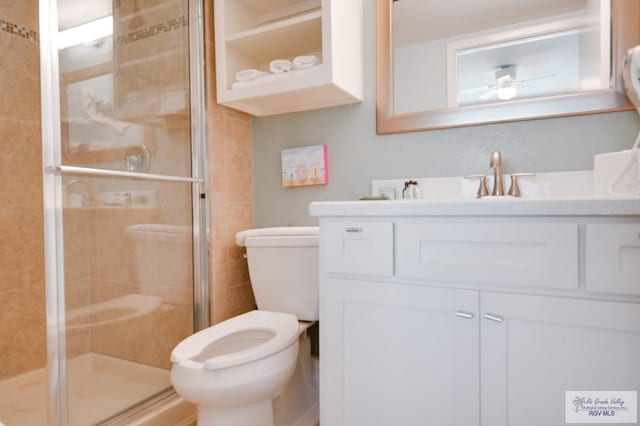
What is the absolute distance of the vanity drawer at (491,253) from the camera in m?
0.81

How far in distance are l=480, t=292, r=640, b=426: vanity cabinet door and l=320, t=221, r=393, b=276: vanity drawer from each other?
0.26 meters

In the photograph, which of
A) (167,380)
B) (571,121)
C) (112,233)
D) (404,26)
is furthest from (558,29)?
(167,380)

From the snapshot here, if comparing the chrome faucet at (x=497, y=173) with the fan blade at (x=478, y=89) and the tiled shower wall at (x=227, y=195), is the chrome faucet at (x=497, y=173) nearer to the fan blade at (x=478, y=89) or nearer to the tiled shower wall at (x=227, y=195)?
the fan blade at (x=478, y=89)

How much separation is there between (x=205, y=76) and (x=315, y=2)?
60 centimetres

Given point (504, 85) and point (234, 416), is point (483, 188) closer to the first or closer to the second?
point (504, 85)

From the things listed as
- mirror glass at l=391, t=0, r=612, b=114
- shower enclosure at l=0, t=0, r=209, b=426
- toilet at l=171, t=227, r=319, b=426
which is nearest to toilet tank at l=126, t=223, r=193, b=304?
shower enclosure at l=0, t=0, r=209, b=426

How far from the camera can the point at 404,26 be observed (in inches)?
59.4

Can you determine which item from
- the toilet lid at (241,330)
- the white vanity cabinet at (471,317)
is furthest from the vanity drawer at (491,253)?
the toilet lid at (241,330)

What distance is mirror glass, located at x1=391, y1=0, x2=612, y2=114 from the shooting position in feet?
4.06

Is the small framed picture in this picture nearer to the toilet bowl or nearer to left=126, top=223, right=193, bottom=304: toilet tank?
left=126, top=223, right=193, bottom=304: toilet tank

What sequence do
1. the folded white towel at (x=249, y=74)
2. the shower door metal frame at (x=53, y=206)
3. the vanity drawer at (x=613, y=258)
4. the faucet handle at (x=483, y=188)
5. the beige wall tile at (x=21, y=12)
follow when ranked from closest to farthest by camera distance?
the vanity drawer at (x=613, y=258)
the shower door metal frame at (x=53, y=206)
the faucet handle at (x=483, y=188)
the folded white towel at (x=249, y=74)
the beige wall tile at (x=21, y=12)

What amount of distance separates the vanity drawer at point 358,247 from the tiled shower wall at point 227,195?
757mm

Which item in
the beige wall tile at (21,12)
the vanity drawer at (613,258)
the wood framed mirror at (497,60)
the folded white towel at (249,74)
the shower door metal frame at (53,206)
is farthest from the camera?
the beige wall tile at (21,12)

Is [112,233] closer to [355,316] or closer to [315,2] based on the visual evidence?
[355,316]
